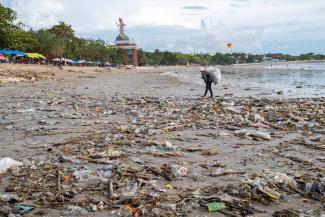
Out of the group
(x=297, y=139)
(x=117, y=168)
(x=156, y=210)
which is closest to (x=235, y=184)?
(x=156, y=210)

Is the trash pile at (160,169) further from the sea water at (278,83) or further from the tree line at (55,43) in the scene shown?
the tree line at (55,43)

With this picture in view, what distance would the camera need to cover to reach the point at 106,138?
823cm

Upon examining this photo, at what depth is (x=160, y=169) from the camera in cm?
590

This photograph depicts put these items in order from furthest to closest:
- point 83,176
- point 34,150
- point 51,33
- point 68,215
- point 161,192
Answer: point 51,33, point 34,150, point 83,176, point 161,192, point 68,215

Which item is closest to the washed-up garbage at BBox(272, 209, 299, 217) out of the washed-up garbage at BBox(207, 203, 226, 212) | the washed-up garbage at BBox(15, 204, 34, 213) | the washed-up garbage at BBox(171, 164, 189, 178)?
the washed-up garbage at BBox(207, 203, 226, 212)

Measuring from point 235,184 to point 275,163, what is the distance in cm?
150

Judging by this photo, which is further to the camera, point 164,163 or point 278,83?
point 278,83

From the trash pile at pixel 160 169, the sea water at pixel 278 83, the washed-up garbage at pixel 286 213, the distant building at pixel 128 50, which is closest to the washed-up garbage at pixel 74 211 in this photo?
the trash pile at pixel 160 169

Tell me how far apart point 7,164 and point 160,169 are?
7.93ft

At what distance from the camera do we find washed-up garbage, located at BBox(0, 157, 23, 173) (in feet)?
19.2

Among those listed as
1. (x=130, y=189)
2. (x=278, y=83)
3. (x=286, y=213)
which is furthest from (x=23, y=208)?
(x=278, y=83)

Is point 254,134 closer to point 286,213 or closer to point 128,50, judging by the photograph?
point 286,213

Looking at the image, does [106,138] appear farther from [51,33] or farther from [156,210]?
[51,33]

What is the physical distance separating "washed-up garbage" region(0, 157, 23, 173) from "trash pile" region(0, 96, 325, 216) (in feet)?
0.05
